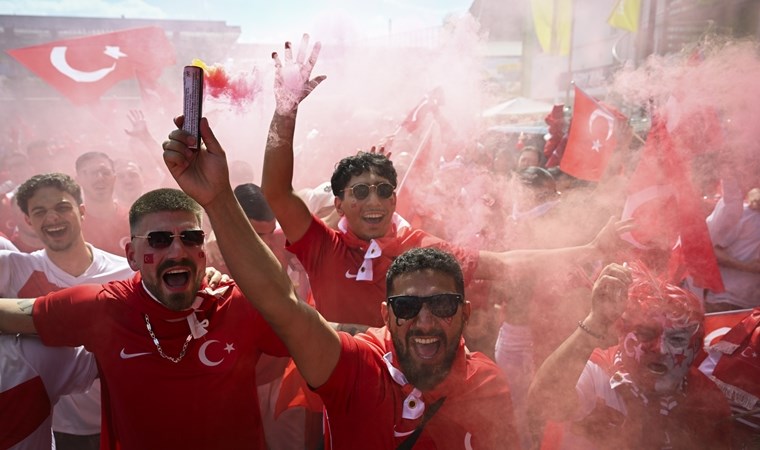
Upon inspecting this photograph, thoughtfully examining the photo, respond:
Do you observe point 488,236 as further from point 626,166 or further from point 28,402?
point 28,402

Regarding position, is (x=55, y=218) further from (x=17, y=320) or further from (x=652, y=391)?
(x=652, y=391)

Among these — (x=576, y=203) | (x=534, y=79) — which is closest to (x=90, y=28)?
(x=534, y=79)

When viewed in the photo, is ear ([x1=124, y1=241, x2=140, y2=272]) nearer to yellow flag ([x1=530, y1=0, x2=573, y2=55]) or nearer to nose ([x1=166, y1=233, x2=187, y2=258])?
nose ([x1=166, y1=233, x2=187, y2=258])

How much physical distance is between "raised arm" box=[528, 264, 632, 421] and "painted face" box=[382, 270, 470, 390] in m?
0.42

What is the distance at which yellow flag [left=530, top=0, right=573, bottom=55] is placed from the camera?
5.48 metres

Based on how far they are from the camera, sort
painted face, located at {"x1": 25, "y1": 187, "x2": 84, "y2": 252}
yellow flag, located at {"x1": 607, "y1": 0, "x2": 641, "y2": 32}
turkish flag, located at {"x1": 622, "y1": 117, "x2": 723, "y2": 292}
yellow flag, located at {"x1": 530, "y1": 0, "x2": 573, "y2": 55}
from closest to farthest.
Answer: painted face, located at {"x1": 25, "y1": 187, "x2": 84, "y2": 252}, turkish flag, located at {"x1": 622, "y1": 117, "x2": 723, "y2": 292}, yellow flag, located at {"x1": 607, "y1": 0, "x2": 641, "y2": 32}, yellow flag, located at {"x1": 530, "y1": 0, "x2": 573, "y2": 55}

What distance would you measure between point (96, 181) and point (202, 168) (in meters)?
3.38

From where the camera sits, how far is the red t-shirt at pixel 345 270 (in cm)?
282

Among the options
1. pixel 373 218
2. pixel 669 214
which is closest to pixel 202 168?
pixel 373 218

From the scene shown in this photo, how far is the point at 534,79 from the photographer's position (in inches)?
376

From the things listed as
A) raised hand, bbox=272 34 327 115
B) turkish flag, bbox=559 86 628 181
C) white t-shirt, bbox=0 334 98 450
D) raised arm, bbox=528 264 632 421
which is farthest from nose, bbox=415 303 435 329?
turkish flag, bbox=559 86 628 181

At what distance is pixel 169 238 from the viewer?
6.92 ft

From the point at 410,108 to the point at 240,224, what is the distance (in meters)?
4.20

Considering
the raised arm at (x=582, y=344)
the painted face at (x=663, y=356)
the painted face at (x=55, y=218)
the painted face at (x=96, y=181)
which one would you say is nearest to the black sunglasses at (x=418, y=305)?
the raised arm at (x=582, y=344)
